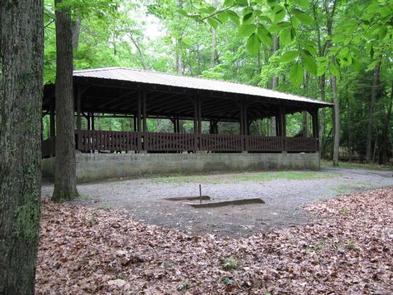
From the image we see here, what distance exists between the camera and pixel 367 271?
4469 millimetres

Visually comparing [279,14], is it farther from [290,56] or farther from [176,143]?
[176,143]

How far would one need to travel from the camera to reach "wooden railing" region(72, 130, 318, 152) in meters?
14.3

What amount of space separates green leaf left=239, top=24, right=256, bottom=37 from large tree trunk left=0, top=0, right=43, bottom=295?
149cm

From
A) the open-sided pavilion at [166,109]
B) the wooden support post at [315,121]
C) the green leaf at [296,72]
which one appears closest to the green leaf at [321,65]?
the green leaf at [296,72]

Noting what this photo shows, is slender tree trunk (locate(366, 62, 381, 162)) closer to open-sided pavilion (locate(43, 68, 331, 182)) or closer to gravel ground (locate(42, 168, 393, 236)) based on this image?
open-sided pavilion (locate(43, 68, 331, 182))

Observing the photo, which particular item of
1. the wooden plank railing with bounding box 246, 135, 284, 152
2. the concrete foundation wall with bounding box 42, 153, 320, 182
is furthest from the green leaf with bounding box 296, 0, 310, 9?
the wooden plank railing with bounding box 246, 135, 284, 152

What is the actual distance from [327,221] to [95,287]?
4562 mm

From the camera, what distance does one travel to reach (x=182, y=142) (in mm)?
16812

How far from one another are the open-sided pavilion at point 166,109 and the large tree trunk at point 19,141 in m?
11.4

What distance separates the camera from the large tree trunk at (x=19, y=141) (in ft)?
7.99

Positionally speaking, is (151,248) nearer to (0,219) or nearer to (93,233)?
(93,233)

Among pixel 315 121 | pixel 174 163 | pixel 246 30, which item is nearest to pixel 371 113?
pixel 315 121

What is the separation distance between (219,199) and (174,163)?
7.35 m

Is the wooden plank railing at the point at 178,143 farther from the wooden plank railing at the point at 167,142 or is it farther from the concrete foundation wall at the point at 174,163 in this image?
the concrete foundation wall at the point at 174,163
